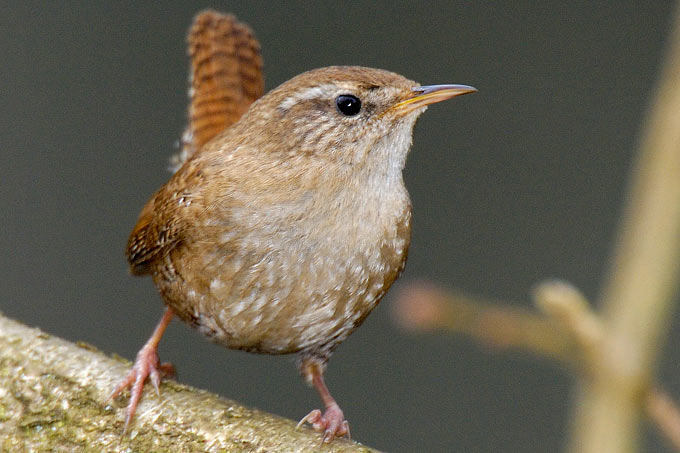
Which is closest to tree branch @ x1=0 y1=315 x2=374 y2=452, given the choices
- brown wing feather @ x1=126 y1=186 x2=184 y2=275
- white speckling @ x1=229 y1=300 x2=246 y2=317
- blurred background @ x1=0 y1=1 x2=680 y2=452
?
white speckling @ x1=229 y1=300 x2=246 y2=317

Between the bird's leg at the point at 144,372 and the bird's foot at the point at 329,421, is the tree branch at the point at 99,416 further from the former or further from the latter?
the bird's foot at the point at 329,421

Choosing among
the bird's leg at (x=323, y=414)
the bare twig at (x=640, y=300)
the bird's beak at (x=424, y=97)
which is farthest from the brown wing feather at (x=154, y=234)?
the bare twig at (x=640, y=300)

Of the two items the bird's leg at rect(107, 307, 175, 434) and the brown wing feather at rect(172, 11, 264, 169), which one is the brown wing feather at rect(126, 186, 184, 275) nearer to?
the bird's leg at rect(107, 307, 175, 434)

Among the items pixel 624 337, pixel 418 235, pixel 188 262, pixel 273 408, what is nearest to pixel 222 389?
pixel 273 408

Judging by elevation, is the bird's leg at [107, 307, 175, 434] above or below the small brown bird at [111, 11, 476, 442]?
below

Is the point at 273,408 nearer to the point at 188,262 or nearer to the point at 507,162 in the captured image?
the point at 507,162
